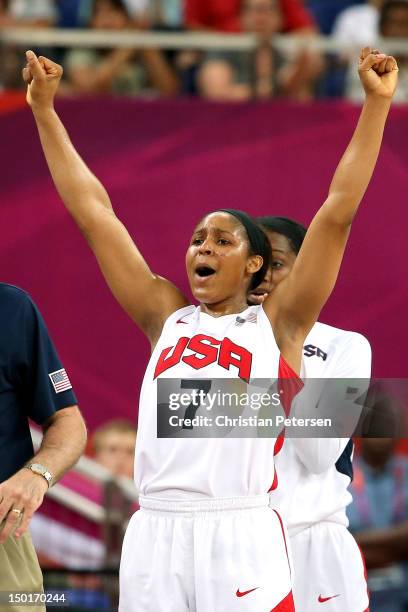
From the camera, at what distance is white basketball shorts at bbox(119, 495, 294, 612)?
4027mm

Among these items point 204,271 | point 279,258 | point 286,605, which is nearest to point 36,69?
point 204,271

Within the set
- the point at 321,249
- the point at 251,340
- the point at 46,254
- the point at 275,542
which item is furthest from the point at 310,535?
the point at 46,254

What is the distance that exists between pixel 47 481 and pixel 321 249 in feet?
4.06

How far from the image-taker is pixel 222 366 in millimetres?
4207

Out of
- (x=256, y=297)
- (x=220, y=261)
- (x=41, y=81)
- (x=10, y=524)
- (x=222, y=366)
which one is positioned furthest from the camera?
(x=41, y=81)

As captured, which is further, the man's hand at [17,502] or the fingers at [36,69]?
the fingers at [36,69]

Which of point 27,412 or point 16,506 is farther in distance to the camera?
point 27,412

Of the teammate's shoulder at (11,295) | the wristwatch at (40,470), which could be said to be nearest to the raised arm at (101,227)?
the teammate's shoulder at (11,295)

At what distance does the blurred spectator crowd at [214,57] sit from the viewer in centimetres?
890

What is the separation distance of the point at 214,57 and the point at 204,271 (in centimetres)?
481

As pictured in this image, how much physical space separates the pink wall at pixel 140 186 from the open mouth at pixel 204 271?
4.47 metres

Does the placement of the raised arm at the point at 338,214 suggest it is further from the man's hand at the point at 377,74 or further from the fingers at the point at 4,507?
the fingers at the point at 4,507

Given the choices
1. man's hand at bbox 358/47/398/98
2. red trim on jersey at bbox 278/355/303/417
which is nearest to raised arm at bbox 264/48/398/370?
man's hand at bbox 358/47/398/98

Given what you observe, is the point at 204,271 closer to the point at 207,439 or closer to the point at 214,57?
the point at 207,439
